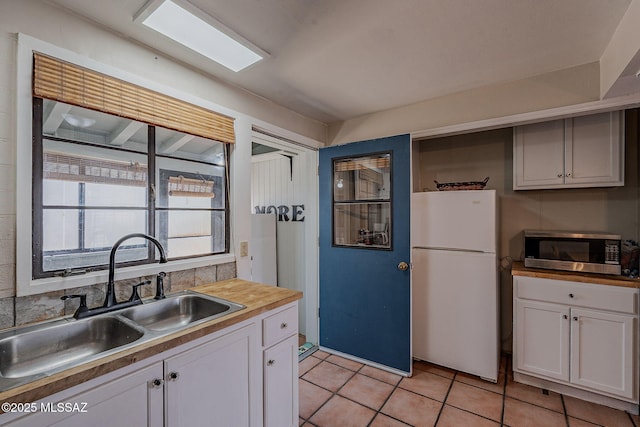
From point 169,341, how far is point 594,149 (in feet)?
10.1

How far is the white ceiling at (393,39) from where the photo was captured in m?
1.39

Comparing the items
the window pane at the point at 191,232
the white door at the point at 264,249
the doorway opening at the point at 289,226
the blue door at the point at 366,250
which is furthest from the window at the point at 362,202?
the window pane at the point at 191,232

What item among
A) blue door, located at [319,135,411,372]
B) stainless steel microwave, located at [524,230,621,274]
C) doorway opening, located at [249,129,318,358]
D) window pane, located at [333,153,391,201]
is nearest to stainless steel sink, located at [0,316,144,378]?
A: doorway opening, located at [249,129,318,358]

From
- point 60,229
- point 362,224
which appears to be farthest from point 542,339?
point 60,229

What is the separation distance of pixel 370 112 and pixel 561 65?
146cm

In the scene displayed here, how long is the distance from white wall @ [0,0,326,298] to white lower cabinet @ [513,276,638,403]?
7.41ft

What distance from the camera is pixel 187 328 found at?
1213 millimetres

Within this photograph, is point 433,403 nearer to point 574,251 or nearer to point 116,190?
point 574,251

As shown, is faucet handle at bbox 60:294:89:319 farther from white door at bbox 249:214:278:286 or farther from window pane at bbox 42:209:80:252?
white door at bbox 249:214:278:286

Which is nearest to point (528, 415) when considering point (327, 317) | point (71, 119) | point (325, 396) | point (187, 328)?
point (325, 396)

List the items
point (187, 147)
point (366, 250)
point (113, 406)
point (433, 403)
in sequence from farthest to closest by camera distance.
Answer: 1. point (366, 250)
2. point (433, 403)
3. point (187, 147)
4. point (113, 406)

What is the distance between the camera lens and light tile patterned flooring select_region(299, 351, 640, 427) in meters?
1.89

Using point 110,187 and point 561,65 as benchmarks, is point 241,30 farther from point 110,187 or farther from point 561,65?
point 561,65

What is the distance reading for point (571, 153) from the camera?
228 centimetres
